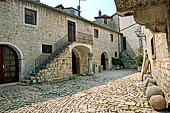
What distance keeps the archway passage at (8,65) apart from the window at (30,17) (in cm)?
235

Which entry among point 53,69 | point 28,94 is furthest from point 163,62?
point 53,69

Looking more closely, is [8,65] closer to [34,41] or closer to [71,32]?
[34,41]

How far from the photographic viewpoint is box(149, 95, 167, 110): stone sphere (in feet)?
10.3

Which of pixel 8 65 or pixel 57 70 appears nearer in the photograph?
pixel 8 65

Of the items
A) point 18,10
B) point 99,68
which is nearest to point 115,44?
point 99,68

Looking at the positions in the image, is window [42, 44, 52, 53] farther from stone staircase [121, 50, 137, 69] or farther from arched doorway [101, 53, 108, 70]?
stone staircase [121, 50, 137, 69]

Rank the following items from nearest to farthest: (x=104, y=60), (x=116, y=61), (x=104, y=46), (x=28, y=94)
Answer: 1. (x=28, y=94)
2. (x=104, y=46)
3. (x=104, y=60)
4. (x=116, y=61)

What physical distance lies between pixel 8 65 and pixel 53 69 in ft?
9.56

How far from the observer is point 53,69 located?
8742mm

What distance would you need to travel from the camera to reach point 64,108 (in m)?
3.69

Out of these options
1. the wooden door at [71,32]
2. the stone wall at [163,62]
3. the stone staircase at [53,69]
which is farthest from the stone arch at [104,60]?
the stone wall at [163,62]

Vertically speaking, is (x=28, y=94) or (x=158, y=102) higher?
(x=158, y=102)

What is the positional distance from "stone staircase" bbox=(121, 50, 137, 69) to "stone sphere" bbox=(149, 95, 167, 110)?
15.8m

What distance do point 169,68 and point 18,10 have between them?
9.11m
